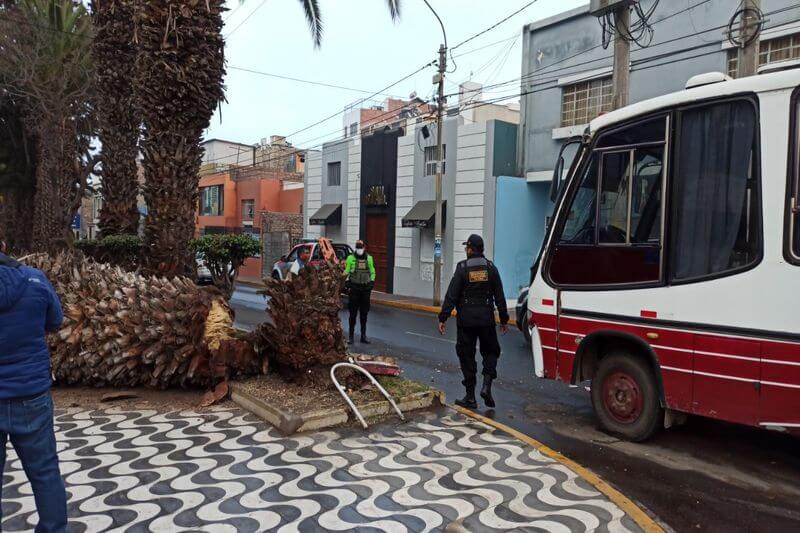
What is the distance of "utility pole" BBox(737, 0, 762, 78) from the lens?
28.7 ft

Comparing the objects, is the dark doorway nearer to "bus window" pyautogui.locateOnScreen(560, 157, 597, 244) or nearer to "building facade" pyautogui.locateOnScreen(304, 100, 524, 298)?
"building facade" pyautogui.locateOnScreen(304, 100, 524, 298)

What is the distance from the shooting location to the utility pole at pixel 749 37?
8758 millimetres

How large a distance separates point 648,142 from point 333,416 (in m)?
3.79

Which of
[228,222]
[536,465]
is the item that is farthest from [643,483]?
[228,222]

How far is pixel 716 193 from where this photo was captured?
191 inches

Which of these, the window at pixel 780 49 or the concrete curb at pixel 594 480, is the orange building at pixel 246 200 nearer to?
the window at pixel 780 49

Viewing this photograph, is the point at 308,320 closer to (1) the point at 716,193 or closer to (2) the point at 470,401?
(2) the point at 470,401

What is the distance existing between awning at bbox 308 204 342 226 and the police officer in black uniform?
18.8 meters

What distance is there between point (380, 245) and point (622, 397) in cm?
1784

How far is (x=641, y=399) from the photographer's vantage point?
5371mm

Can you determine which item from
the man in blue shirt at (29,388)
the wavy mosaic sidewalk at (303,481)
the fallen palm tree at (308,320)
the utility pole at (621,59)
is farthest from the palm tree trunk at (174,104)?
the utility pole at (621,59)

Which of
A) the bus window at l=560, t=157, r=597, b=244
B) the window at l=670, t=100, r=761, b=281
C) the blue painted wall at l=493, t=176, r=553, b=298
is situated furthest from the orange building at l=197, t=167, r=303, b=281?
the window at l=670, t=100, r=761, b=281

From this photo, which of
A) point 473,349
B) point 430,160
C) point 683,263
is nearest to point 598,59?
point 430,160

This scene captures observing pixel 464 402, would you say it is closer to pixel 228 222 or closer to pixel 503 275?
pixel 503 275
